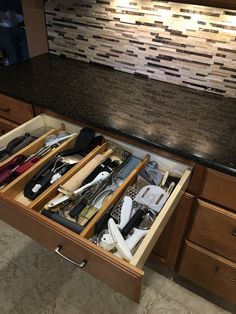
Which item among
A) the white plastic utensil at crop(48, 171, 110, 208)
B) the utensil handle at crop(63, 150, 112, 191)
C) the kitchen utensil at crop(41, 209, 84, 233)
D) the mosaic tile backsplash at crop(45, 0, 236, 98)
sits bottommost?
the kitchen utensil at crop(41, 209, 84, 233)

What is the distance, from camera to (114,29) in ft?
4.79

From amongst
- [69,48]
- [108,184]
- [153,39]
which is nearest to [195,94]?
[153,39]

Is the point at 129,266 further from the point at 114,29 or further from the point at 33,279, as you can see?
the point at 114,29

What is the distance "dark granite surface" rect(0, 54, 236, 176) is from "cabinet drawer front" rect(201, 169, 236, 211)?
1.6 inches

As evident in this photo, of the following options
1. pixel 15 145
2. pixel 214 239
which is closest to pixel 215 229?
pixel 214 239

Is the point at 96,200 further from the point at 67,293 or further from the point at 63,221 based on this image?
the point at 67,293

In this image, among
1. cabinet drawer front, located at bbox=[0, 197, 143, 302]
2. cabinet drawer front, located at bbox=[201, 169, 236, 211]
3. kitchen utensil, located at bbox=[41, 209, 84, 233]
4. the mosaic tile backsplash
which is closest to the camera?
cabinet drawer front, located at bbox=[0, 197, 143, 302]

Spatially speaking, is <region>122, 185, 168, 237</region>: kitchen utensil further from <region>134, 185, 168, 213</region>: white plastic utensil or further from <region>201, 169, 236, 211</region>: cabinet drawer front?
<region>201, 169, 236, 211</region>: cabinet drawer front

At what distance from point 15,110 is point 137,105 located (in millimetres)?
608

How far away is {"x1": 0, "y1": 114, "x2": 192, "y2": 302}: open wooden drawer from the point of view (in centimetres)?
68

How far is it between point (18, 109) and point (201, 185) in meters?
0.92

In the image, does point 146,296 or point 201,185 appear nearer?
point 201,185

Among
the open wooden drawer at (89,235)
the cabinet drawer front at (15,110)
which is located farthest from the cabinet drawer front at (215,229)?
the cabinet drawer front at (15,110)

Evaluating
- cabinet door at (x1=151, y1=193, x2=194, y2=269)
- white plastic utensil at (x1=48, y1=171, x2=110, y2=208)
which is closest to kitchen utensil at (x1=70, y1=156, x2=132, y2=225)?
white plastic utensil at (x1=48, y1=171, x2=110, y2=208)
